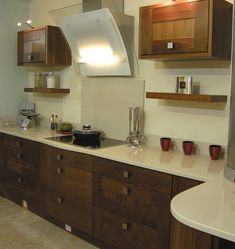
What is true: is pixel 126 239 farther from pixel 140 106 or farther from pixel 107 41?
pixel 107 41

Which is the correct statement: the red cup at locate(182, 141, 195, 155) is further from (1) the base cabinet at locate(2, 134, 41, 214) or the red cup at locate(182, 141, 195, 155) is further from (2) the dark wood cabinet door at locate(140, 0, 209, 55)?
(1) the base cabinet at locate(2, 134, 41, 214)

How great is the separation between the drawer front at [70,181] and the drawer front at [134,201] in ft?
0.32

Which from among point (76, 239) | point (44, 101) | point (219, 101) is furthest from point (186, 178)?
point (44, 101)

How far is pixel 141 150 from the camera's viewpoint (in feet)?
9.56

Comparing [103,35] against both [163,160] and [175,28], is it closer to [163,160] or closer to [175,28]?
[175,28]

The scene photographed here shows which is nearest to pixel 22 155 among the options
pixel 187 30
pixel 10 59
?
pixel 10 59

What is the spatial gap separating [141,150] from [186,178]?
0.78 meters

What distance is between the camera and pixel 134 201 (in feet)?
8.25

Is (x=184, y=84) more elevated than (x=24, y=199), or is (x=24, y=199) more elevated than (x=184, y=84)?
(x=184, y=84)

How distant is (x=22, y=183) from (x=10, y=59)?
1681mm

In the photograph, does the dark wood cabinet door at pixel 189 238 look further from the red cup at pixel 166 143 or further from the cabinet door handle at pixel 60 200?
the cabinet door handle at pixel 60 200

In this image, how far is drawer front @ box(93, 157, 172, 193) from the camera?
91.2 inches

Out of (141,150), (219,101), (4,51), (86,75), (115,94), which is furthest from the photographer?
(4,51)

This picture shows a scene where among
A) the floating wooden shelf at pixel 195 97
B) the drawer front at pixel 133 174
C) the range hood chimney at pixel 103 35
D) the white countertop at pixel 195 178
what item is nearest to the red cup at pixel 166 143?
the white countertop at pixel 195 178
